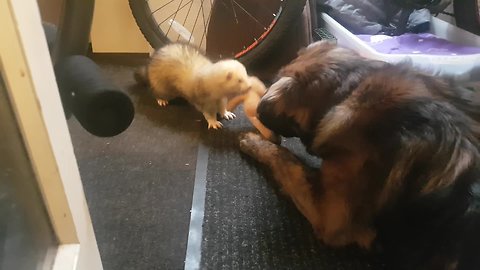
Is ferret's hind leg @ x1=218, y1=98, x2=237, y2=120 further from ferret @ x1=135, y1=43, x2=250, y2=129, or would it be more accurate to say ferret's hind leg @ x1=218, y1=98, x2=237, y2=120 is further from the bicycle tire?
the bicycle tire

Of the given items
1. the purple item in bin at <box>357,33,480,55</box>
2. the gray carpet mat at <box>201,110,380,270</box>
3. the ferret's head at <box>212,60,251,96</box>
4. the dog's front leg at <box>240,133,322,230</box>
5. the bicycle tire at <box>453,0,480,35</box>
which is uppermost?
the bicycle tire at <box>453,0,480,35</box>

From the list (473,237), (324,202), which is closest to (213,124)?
(324,202)

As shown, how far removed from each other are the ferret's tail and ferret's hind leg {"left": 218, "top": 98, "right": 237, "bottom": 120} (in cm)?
39

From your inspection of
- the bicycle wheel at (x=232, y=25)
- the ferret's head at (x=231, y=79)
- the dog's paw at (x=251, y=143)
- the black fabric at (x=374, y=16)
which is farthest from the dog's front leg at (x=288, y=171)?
the black fabric at (x=374, y=16)

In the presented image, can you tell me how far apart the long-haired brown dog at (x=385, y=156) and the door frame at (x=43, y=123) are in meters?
0.61

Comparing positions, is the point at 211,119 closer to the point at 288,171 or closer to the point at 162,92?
the point at 162,92

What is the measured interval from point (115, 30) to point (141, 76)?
42cm

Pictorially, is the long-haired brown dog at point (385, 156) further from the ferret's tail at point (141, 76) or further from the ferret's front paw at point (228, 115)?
the ferret's tail at point (141, 76)

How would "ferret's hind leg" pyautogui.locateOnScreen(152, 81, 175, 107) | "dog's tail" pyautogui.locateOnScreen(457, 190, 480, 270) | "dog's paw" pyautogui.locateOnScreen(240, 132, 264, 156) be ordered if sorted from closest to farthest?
"dog's tail" pyautogui.locateOnScreen(457, 190, 480, 270)
"dog's paw" pyautogui.locateOnScreen(240, 132, 264, 156)
"ferret's hind leg" pyautogui.locateOnScreen(152, 81, 175, 107)

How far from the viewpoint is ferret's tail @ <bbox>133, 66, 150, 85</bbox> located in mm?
2031

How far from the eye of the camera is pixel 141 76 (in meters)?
2.07

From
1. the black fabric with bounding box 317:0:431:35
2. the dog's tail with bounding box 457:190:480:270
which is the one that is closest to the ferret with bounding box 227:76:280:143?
the black fabric with bounding box 317:0:431:35

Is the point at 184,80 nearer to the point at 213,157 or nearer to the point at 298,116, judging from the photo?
the point at 213,157

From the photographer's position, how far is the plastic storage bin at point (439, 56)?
1638 millimetres
